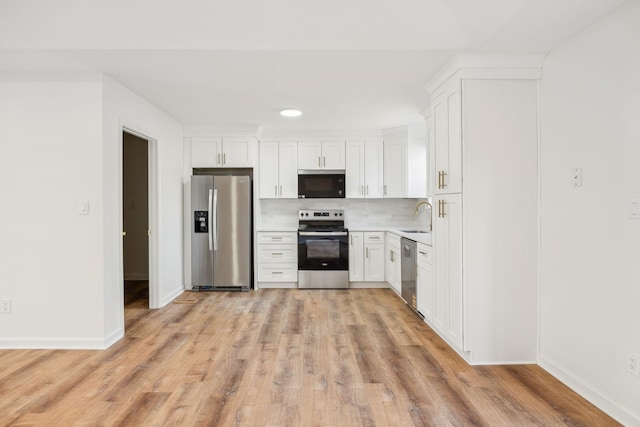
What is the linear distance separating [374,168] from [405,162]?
1.58 feet

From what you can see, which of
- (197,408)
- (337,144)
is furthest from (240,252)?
(197,408)

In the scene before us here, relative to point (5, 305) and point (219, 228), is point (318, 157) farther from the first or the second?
point (5, 305)

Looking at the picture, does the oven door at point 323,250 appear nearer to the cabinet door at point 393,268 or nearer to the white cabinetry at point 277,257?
the white cabinetry at point 277,257

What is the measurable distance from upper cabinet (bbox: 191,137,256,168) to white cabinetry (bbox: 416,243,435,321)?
272cm

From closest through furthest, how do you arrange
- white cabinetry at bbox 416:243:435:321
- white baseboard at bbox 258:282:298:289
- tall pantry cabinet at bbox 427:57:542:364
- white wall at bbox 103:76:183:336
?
tall pantry cabinet at bbox 427:57:542:364 < white wall at bbox 103:76:183:336 < white cabinetry at bbox 416:243:435:321 < white baseboard at bbox 258:282:298:289

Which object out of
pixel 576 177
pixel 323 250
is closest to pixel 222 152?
pixel 323 250

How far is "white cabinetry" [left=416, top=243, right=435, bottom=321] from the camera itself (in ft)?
11.1

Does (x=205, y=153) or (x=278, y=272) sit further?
(x=278, y=272)

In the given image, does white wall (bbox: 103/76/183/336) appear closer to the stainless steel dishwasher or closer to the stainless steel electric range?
the stainless steel electric range

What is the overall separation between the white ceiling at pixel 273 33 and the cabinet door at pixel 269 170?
7.77 ft

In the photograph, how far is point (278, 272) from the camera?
17.1 ft

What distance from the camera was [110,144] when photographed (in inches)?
121

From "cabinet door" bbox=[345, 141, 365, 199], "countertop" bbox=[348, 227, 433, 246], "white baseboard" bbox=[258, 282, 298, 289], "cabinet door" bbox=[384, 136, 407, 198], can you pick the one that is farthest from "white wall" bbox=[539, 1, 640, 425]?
"white baseboard" bbox=[258, 282, 298, 289]

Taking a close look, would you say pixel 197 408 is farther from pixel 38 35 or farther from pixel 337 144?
pixel 337 144
